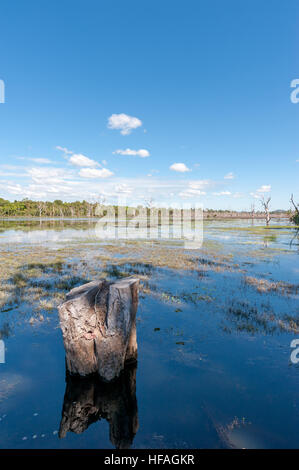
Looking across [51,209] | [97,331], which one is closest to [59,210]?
[51,209]

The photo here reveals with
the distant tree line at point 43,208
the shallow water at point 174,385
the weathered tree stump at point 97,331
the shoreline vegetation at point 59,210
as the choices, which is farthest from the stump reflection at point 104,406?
the distant tree line at point 43,208

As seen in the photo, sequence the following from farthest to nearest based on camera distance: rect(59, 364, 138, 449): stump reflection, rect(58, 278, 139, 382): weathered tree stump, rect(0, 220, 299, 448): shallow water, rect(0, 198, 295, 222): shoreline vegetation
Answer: rect(0, 198, 295, 222): shoreline vegetation < rect(58, 278, 139, 382): weathered tree stump < rect(59, 364, 138, 449): stump reflection < rect(0, 220, 299, 448): shallow water

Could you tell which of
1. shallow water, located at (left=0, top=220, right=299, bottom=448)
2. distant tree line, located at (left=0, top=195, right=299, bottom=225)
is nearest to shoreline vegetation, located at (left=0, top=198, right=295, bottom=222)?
distant tree line, located at (left=0, top=195, right=299, bottom=225)

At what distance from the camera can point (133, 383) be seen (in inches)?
207

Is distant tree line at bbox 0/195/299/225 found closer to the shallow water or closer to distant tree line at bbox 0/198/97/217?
distant tree line at bbox 0/198/97/217

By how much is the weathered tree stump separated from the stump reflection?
0.21m

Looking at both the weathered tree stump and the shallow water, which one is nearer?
the shallow water

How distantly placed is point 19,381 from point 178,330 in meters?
4.82

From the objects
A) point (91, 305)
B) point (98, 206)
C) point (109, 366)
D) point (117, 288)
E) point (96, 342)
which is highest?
point (98, 206)

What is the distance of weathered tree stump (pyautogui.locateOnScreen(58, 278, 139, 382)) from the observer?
5188mm

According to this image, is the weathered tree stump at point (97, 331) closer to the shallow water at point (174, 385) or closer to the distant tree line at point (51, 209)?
the shallow water at point (174, 385)
